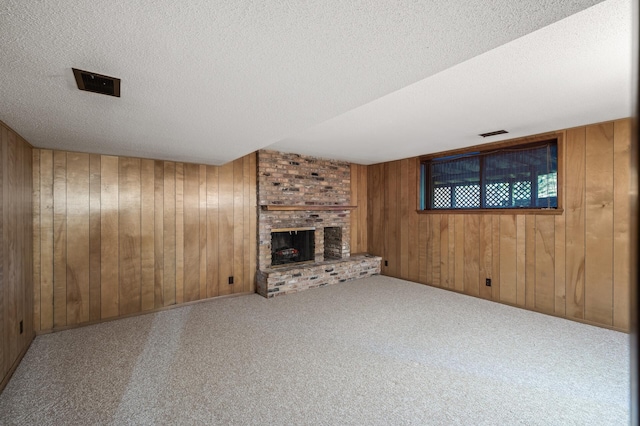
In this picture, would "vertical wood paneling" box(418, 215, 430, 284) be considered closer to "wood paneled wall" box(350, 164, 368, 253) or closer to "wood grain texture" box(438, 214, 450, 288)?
"wood grain texture" box(438, 214, 450, 288)

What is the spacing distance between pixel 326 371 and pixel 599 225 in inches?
132

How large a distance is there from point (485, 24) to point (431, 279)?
14.6ft

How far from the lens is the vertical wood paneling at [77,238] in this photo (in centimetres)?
344

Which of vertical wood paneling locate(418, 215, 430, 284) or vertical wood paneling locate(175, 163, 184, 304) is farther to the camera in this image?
vertical wood paneling locate(418, 215, 430, 284)

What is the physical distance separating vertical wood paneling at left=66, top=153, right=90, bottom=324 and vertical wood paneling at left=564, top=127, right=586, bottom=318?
5535 mm

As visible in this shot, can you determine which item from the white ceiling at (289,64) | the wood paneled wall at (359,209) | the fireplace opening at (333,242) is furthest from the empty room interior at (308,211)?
the wood paneled wall at (359,209)

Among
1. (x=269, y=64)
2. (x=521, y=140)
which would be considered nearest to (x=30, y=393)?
(x=269, y=64)

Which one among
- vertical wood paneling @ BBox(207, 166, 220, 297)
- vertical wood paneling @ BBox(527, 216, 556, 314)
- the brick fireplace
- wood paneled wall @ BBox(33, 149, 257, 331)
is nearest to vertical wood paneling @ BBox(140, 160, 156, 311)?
wood paneled wall @ BBox(33, 149, 257, 331)

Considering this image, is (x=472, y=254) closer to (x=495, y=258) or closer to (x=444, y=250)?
(x=495, y=258)

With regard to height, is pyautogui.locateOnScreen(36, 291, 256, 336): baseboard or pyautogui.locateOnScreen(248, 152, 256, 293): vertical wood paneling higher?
pyautogui.locateOnScreen(248, 152, 256, 293): vertical wood paneling

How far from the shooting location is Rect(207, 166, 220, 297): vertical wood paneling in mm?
4371

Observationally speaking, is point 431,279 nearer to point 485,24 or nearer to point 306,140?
point 306,140

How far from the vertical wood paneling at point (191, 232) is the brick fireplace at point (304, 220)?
89cm

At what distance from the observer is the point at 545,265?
3.83 m
